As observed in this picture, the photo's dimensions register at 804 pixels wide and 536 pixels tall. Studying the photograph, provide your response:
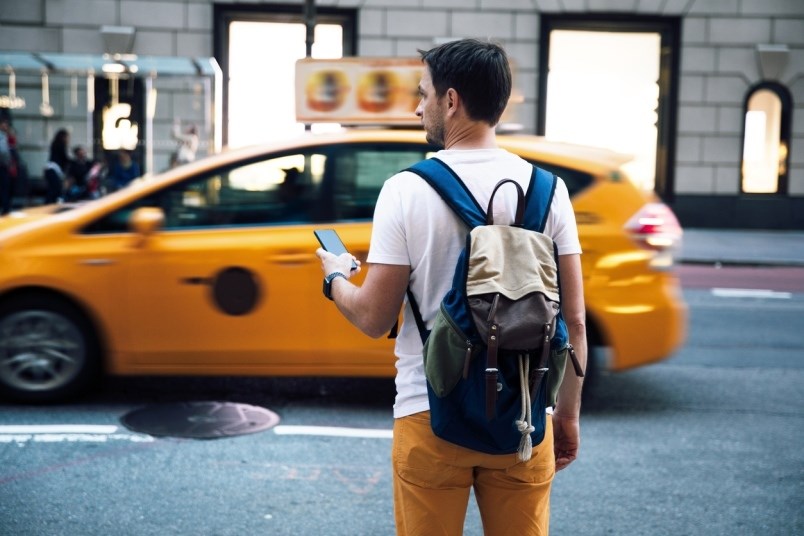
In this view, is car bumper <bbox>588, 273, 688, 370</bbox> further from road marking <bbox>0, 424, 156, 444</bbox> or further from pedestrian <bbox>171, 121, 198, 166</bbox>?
pedestrian <bbox>171, 121, 198, 166</bbox>

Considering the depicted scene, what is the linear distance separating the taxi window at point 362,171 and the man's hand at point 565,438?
365 cm

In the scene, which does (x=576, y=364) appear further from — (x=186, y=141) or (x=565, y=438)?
(x=186, y=141)

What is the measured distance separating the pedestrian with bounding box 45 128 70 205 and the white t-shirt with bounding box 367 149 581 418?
687 inches

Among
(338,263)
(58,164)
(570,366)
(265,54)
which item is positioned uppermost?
(265,54)

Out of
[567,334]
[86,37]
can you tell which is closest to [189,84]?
[86,37]

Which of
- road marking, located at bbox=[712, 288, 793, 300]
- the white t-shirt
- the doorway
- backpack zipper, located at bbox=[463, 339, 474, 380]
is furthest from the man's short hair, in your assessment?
the doorway

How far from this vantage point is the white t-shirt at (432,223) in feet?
7.41

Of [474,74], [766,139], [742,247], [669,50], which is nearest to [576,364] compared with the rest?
[474,74]

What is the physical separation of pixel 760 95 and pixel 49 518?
63.2ft

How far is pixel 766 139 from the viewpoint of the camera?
69.4ft

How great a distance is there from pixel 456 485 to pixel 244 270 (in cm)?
385

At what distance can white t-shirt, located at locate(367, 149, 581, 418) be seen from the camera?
2.26 m

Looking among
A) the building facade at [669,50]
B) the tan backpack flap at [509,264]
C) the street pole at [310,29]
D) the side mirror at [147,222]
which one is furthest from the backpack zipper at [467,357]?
the building facade at [669,50]

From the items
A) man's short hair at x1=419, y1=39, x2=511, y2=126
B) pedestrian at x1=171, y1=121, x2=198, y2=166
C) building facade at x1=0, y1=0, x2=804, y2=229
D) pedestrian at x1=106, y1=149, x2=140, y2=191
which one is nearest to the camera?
man's short hair at x1=419, y1=39, x2=511, y2=126
